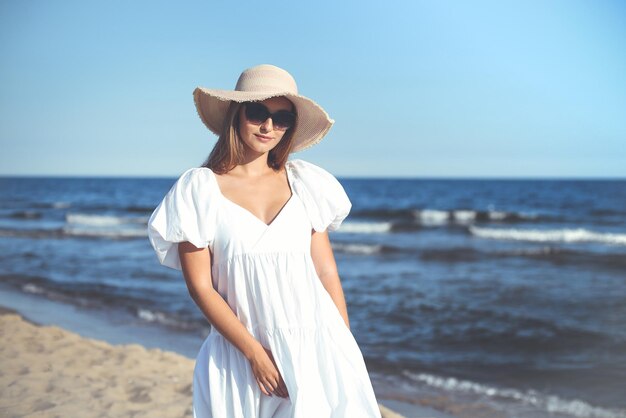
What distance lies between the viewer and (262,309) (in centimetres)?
203

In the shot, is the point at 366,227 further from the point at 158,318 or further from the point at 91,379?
the point at 91,379

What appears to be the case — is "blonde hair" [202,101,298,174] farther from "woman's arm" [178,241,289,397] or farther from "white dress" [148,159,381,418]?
"woman's arm" [178,241,289,397]

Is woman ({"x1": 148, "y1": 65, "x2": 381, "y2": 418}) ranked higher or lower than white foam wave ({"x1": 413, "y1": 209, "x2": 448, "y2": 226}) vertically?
higher

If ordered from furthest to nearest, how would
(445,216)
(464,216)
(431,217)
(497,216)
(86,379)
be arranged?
1. (464,216)
2. (445,216)
3. (497,216)
4. (431,217)
5. (86,379)

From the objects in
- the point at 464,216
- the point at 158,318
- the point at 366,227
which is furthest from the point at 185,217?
the point at 464,216

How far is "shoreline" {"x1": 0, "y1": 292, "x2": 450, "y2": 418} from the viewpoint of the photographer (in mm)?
4676

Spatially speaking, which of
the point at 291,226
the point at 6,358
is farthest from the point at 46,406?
the point at 291,226

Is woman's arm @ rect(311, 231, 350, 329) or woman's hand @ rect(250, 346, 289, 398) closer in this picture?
woman's hand @ rect(250, 346, 289, 398)

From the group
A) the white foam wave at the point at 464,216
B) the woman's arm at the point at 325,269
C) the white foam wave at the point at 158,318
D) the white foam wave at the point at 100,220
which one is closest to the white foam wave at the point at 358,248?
the white foam wave at the point at 158,318

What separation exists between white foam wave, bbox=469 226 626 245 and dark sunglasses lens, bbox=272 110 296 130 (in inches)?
715

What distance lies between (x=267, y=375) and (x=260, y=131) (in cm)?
78

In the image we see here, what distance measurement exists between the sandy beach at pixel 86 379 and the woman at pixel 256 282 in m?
2.77

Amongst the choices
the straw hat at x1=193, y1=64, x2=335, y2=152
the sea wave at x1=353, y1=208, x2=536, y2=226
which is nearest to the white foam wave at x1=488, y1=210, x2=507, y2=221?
the sea wave at x1=353, y1=208, x2=536, y2=226

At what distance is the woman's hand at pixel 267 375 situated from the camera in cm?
197
